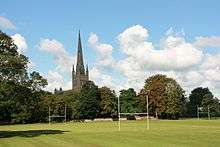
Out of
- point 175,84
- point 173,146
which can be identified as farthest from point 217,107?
point 173,146

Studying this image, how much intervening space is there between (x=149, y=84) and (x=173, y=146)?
114 meters

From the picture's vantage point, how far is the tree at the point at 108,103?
148750 mm

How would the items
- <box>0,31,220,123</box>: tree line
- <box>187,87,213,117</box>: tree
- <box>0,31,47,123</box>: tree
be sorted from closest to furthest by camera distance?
1. <box>0,31,47,123</box>: tree
2. <box>0,31,220,123</box>: tree line
3. <box>187,87,213,117</box>: tree

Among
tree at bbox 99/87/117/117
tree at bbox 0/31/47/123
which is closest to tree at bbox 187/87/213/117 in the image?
tree at bbox 99/87/117/117

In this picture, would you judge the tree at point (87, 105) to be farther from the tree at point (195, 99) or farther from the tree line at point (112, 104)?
the tree at point (195, 99)

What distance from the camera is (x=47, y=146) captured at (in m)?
32.5

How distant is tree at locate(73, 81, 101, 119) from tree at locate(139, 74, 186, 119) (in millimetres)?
16650

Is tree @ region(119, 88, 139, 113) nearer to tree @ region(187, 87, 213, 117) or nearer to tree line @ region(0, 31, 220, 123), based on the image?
tree line @ region(0, 31, 220, 123)

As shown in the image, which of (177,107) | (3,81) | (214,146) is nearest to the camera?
(214,146)

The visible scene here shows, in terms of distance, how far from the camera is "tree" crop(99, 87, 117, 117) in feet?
488

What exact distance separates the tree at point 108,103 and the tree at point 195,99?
1596 inches

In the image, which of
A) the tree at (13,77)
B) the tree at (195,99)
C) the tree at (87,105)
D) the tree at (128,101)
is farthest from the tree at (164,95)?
the tree at (13,77)

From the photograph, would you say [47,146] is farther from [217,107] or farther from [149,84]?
[217,107]

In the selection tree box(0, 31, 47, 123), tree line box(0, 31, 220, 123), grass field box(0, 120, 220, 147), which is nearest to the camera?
grass field box(0, 120, 220, 147)
